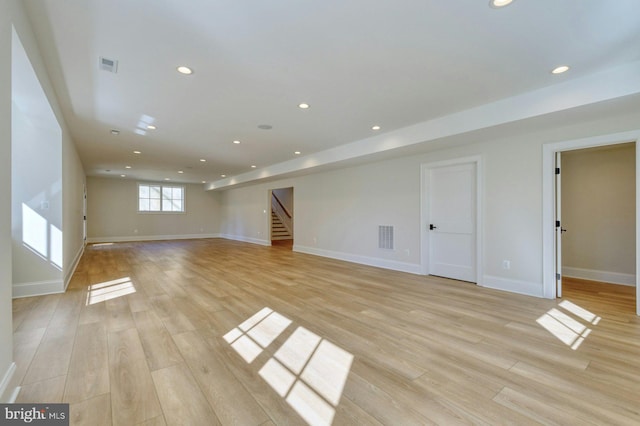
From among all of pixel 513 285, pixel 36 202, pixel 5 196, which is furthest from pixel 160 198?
pixel 513 285

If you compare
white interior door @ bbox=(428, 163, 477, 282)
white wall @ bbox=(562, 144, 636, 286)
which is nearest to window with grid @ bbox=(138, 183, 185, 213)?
white interior door @ bbox=(428, 163, 477, 282)

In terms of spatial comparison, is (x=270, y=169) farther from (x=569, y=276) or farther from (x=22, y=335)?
(x=569, y=276)

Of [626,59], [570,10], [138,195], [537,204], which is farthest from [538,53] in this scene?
[138,195]

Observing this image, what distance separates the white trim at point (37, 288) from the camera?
12.5 ft

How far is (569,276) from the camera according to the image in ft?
17.0

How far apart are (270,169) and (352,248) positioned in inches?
139

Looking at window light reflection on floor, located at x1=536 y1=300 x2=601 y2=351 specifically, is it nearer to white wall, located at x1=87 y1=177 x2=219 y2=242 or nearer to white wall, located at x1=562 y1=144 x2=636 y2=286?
white wall, located at x1=562 y1=144 x2=636 y2=286

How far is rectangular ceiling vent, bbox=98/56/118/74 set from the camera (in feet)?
8.90

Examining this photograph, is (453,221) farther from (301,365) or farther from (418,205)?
(301,365)

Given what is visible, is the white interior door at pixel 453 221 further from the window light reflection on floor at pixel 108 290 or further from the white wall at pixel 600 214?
the window light reflection on floor at pixel 108 290

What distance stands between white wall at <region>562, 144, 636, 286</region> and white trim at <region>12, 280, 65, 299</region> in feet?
27.5

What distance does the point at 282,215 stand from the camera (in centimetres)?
1295

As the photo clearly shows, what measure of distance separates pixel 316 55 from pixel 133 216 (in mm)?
11880

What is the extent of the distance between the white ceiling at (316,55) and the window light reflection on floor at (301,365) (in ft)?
8.57
